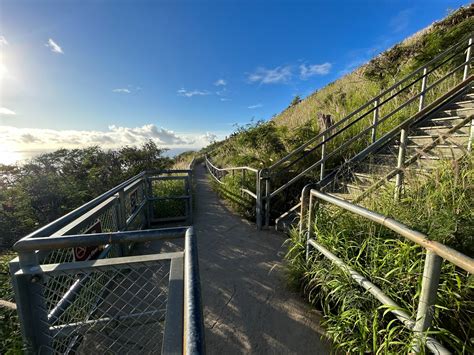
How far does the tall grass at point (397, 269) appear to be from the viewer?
1609mm

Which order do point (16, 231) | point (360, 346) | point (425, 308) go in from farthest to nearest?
1. point (16, 231)
2. point (360, 346)
3. point (425, 308)

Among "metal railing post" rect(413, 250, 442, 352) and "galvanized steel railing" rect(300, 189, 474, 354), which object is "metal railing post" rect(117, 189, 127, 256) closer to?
"galvanized steel railing" rect(300, 189, 474, 354)

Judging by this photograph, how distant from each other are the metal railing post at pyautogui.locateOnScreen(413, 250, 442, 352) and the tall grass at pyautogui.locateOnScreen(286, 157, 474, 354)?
60mm

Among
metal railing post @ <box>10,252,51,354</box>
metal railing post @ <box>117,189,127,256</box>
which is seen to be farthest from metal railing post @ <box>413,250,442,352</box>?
metal railing post @ <box>117,189,127,256</box>

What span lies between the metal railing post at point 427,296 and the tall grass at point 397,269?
0.20ft

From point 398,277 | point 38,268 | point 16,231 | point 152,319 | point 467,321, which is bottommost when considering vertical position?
point 16,231

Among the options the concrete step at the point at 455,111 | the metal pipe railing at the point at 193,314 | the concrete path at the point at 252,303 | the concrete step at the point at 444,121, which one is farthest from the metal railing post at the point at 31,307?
the concrete step at the point at 455,111

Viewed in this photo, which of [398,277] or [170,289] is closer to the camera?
[170,289]

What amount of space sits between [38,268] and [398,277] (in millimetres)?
2524

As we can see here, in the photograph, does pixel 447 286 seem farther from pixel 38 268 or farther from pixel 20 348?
pixel 20 348

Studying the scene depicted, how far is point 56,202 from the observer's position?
622 cm

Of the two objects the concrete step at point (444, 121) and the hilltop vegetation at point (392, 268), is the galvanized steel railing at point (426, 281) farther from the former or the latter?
the concrete step at point (444, 121)

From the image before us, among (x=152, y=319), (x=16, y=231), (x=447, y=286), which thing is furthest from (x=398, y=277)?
(x=16, y=231)

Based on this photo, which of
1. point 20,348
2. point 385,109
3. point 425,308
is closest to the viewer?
point 425,308
